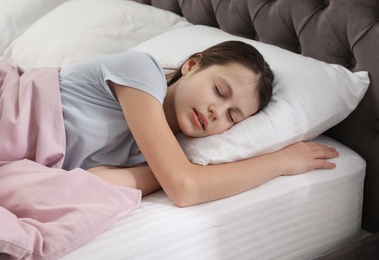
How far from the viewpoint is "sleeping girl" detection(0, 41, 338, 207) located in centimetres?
99

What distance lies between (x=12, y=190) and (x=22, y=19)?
1.26m

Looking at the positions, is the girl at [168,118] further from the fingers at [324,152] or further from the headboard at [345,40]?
the headboard at [345,40]

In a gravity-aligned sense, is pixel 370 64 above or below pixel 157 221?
above

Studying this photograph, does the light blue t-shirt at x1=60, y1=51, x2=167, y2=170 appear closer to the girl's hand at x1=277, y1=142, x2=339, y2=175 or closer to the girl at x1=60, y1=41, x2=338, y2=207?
the girl at x1=60, y1=41, x2=338, y2=207

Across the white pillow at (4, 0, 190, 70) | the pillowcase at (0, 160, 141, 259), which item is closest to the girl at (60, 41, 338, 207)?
the pillowcase at (0, 160, 141, 259)

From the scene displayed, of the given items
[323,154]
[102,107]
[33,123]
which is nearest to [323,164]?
[323,154]

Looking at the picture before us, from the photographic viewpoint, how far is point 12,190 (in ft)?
2.94

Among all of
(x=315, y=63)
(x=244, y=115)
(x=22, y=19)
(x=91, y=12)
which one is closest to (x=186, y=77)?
(x=244, y=115)

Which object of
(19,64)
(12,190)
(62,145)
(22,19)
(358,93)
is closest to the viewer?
(12,190)

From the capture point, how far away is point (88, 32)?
1.65m

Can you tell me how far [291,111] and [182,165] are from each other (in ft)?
0.94

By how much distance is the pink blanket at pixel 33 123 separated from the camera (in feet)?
3.34

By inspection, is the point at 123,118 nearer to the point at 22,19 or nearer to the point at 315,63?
the point at 315,63

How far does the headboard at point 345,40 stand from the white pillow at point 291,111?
0.15 feet
